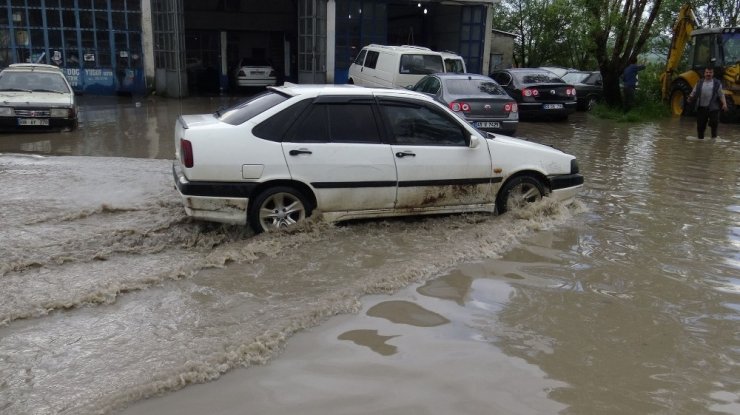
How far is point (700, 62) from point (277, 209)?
17010 mm

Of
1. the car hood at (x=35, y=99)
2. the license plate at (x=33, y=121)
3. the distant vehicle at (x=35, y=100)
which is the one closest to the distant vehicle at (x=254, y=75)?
the distant vehicle at (x=35, y=100)

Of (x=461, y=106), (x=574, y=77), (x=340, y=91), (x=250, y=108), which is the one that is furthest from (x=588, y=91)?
(x=250, y=108)

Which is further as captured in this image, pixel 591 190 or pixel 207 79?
pixel 207 79

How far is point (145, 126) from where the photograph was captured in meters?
14.6

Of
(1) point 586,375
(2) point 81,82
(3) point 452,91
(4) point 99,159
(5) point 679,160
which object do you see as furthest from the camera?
(2) point 81,82

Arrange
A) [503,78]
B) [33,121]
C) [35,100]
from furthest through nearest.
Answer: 1. [503,78]
2. [35,100]
3. [33,121]

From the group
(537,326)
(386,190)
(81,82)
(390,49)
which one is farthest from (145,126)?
(537,326)

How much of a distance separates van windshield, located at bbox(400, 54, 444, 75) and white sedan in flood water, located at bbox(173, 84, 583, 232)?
1039 cm

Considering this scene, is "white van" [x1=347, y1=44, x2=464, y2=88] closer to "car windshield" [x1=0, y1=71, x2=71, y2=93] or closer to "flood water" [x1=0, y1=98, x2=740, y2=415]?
"car windshield" [x1=0, y1=71, x2=71, y2=93]

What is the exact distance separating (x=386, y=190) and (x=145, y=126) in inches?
395

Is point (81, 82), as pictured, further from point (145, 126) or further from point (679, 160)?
point (679, 160)

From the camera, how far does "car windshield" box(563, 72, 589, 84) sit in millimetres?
22125

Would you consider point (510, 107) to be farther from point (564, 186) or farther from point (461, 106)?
point (564, 186)

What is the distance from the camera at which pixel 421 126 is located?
6527 millimetres
